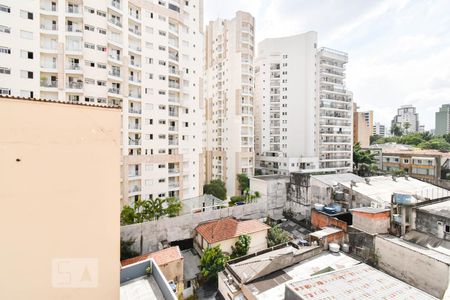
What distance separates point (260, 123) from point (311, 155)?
14.3 m

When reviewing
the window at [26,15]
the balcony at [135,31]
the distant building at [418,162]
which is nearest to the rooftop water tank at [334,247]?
the balcony at [135,31]

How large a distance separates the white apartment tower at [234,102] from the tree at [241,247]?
2173 centimetres

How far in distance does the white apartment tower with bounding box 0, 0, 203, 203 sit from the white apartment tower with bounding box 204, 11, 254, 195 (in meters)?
9.78

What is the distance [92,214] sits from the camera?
6.39 metres

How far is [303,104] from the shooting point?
48.6 m

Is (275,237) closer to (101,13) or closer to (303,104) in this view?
(101,13)

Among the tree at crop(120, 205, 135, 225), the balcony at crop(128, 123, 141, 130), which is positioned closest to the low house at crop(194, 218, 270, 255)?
the tree at crop(120, 205, 135, 225)

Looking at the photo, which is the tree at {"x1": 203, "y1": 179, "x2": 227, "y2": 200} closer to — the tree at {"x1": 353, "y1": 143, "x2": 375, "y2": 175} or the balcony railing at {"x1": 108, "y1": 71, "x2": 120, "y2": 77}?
the balcony railing at {"x1": 108, "y1": 71, "x2": 120, "y2": 77}

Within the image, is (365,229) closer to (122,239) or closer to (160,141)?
(122,239)

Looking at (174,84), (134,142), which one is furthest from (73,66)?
(174,84)

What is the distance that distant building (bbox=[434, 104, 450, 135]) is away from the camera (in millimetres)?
121625

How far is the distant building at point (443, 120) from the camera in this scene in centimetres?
12162

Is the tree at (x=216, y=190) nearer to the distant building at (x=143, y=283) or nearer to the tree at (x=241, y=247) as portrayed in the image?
the tree at (x=241, y=247)

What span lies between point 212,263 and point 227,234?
3.58 metres
